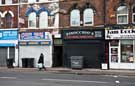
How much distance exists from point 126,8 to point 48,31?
8.52 metres

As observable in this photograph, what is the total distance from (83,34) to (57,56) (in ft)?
13.6

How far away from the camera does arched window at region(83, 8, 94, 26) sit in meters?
37.3

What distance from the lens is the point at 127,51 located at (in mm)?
35688

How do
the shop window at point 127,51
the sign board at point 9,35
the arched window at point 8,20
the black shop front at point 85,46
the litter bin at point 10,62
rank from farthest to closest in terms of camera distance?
1. the arched window at point 8,20
2. the sign board at point 9,35
3. the litter bin at point 10,62
4. the black shop front at point 85,46
5. the shop window at point 127,51

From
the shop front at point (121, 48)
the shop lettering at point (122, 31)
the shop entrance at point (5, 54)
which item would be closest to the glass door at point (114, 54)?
the shop front at point (121, 48)

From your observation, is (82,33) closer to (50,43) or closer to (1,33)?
(50,43)

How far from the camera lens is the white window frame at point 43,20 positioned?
1549 inches

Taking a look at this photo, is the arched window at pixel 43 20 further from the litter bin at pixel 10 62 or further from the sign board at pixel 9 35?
the litter bin at pixel 10 62

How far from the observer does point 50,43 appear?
3872 centimetres

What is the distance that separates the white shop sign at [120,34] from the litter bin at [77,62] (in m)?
3.32

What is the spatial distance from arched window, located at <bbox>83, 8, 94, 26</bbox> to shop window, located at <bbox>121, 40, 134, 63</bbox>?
151 inches

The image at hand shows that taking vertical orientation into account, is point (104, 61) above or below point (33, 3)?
below

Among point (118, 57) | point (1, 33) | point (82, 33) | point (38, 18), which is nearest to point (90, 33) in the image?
point (82, 33)

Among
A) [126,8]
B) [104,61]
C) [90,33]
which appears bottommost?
[104,61]
